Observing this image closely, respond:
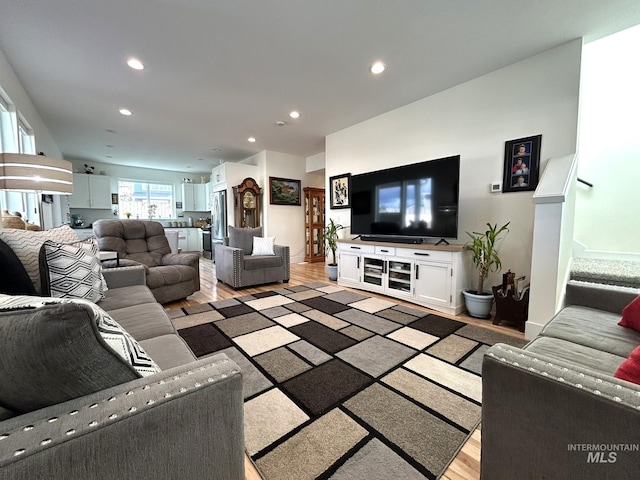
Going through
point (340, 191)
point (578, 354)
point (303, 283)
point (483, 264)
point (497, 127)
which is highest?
point (497, 127)

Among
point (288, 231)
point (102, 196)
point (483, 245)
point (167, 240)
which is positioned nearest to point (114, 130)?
point (167, 240)

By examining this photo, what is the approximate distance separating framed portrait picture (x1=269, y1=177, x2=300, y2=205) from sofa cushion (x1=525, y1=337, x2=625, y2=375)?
538 cm

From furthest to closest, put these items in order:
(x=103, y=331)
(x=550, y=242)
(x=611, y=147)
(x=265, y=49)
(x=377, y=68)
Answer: (x=611, y=147) → (x=377, y=68) → (x=265, y=49) → (x=550, y=242) → (x=103, y=331)

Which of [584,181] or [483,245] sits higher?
[584,181]

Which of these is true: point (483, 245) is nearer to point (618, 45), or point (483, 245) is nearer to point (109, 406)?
point (618, 45)

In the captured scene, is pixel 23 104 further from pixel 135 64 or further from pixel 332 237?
pixel 332 237

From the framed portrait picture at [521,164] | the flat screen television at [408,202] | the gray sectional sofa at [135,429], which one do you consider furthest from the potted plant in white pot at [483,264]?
the gray sectional sofa at [135,429]

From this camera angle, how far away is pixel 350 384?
1624mm

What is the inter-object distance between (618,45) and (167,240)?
578cm

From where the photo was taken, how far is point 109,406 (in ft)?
1.74

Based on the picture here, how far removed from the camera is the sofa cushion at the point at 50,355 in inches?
18.8

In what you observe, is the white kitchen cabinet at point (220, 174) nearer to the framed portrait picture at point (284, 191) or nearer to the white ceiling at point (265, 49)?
the framed portrait picture at point (284, 191)

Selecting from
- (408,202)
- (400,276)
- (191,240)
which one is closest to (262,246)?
(400,276)

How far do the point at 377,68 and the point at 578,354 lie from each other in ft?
9.38
